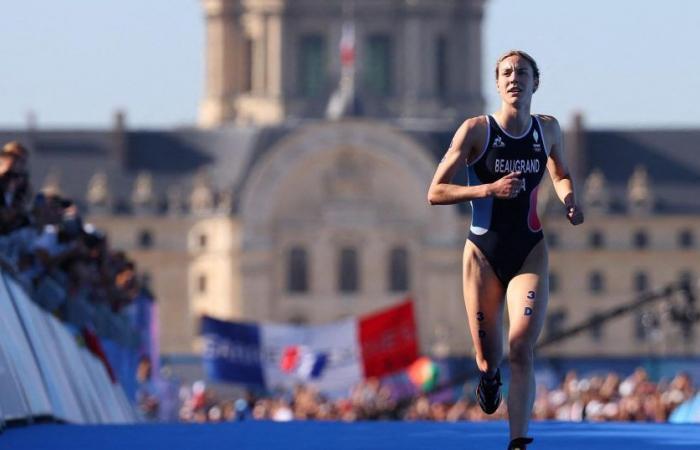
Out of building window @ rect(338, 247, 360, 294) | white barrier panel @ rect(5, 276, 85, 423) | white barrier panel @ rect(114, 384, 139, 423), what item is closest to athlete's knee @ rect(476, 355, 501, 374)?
white barrier panel @ rect(5, 276, 85, 423)

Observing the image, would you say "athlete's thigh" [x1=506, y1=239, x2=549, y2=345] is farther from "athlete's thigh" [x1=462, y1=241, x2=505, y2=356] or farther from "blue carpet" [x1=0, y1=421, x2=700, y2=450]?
"blue carpet" [x1=0, y1=421, x2=700, y2=450]

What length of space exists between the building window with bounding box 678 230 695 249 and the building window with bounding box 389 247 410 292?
43.2ft

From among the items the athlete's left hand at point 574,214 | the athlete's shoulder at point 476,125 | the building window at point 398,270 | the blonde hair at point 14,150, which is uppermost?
the athlete's shoulder at point 476,125

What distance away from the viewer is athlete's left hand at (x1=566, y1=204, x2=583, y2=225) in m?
14.1

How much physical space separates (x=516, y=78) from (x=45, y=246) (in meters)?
9.34

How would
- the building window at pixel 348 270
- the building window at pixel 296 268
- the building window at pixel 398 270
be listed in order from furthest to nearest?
the building window at pixel 398 270
the building window at pixel 296 268
the building window at pixel 348 270

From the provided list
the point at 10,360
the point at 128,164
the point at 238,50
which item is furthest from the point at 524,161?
the point at 238,50

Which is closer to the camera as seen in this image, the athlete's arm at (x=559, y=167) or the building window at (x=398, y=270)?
the athlete's arm at (x=559, y=167)

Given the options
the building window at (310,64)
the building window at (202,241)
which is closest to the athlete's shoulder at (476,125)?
the building window at (202,241)

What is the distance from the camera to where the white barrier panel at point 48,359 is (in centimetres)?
1920

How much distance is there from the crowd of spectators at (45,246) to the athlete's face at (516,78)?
574cm

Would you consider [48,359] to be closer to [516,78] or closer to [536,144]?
[536,144]

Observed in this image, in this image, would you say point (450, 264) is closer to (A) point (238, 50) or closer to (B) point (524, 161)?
(A) point (238, 50)

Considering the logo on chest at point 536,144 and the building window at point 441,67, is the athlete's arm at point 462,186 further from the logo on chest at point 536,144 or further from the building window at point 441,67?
the building window at point 441,67
